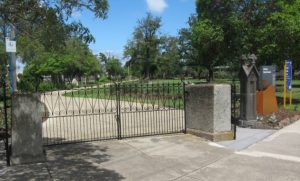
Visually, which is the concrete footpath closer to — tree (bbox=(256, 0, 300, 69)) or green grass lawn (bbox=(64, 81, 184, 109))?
green grass lawn (bbox=(64, 81, 184, 109))

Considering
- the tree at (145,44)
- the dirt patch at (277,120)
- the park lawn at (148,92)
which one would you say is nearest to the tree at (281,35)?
the park lawn at (148,92)

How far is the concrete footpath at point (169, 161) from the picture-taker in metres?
6.68

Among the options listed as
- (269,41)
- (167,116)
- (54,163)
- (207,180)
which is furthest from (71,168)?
(269,41)

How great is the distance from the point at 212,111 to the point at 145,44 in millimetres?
43592

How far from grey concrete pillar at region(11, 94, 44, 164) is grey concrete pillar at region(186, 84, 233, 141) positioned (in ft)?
13.9

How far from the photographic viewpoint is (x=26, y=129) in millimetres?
7516

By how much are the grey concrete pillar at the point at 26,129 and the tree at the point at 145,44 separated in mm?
44236

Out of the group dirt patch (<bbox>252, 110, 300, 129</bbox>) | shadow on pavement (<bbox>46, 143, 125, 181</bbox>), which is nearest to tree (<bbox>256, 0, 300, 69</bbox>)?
dirt patch (<bbox>252, 110, 300, 129</bbox>)

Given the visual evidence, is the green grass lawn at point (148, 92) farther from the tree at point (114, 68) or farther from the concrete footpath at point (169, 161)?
the tree at point (114, 68)

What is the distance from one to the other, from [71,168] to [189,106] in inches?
171

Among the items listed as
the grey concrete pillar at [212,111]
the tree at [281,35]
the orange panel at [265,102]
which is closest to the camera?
the grey concrete pillar at [212,111]

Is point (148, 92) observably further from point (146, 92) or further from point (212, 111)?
point (212, 111)

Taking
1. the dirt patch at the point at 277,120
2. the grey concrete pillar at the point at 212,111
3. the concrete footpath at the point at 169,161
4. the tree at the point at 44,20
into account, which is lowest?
the concrete footpath at the point at 169,161

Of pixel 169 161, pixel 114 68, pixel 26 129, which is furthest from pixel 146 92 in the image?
pixel 114 68
